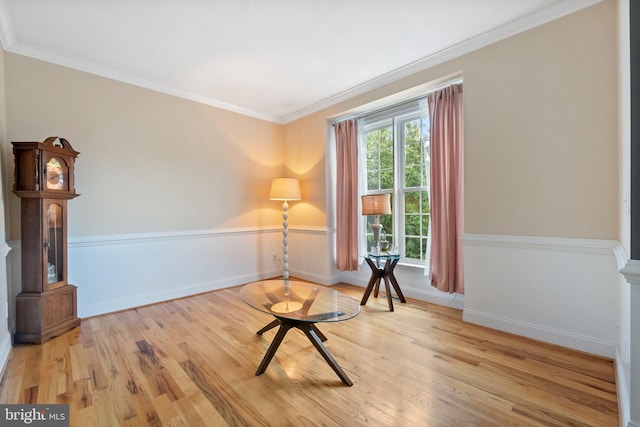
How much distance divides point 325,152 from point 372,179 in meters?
0.79

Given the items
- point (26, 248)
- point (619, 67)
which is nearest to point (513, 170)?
point (619, 67)

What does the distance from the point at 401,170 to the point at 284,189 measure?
5.19 ft

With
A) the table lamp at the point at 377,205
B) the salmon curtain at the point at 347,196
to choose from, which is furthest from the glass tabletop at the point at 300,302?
the salmon curtain at the point at 347,196

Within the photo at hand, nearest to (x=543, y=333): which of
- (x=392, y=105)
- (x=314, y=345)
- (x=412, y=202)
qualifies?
(x=412, y=202)

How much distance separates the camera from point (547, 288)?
89.4 inches

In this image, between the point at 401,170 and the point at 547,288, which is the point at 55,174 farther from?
the point at 547,288

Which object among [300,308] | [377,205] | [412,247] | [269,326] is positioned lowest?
[269,326]

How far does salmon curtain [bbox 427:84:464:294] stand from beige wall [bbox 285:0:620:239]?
0.17m

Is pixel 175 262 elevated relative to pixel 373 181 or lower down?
lower down

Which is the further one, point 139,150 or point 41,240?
point 139,150

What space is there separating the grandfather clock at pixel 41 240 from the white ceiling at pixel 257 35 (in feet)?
3.13

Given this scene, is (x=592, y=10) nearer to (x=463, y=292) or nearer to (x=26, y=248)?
(x=463, y=292)

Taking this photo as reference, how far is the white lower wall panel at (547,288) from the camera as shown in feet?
6.69

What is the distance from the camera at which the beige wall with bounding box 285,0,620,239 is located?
6.63 feet
